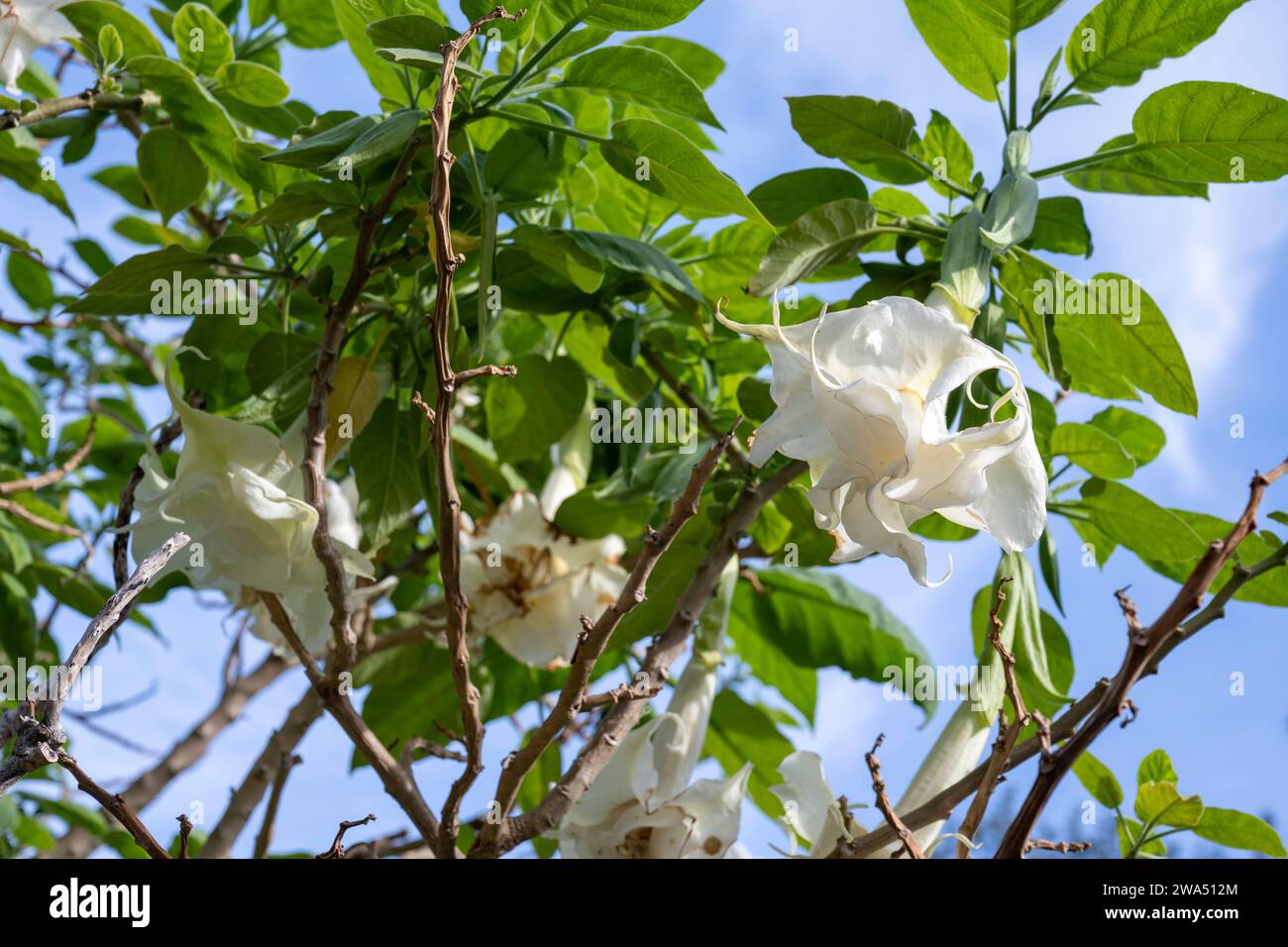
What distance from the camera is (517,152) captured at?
0.92 meters

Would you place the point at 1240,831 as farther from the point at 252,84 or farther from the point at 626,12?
the point at 252,84

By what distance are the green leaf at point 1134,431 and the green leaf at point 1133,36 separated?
0.34 meters

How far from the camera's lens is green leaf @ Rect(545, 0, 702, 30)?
845 millimetres

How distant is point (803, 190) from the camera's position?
986 millimetres

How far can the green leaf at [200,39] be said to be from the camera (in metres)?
1.13

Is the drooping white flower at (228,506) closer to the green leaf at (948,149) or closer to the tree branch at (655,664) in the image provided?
the tree branch at (655,664)

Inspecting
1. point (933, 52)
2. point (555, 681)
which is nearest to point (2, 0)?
point (933, 52)

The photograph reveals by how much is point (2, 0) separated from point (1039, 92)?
0.84m

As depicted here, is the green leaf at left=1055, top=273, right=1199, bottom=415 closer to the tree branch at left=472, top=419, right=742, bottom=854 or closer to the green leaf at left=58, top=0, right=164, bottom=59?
the tree branch at left=472, top=419, right=742, bottom=854

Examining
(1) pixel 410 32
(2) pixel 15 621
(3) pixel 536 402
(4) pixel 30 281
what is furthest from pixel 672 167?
(4) pixel 30 281

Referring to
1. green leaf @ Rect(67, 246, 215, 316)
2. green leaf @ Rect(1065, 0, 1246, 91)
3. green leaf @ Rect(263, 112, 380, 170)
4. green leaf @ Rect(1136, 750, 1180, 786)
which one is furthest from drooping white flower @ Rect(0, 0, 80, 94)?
green leaf @ Rect(1136, 750, 1180, 786)

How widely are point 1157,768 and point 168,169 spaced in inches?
37.4

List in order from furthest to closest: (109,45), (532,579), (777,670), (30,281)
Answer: (30,281) → (777,670) → (532,579) → (109,45)

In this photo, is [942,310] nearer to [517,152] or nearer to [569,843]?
[517,152]
